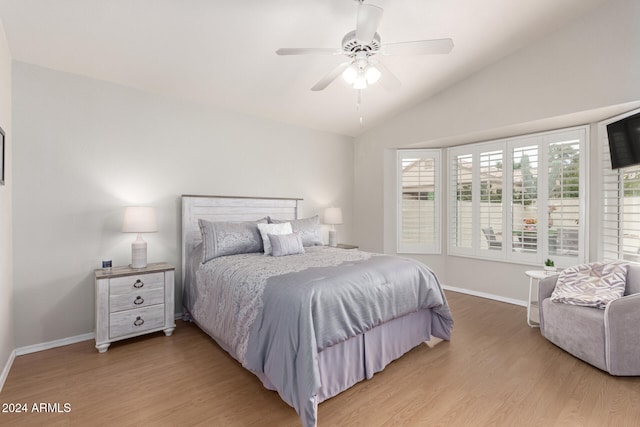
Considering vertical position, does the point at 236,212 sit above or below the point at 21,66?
below

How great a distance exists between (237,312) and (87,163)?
223 centimetres

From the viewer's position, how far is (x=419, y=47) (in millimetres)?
2389

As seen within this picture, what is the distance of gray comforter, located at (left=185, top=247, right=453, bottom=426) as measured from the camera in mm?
1917

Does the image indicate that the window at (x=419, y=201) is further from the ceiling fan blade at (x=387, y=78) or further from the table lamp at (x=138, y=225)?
the table lamp at (x=138, y=225)

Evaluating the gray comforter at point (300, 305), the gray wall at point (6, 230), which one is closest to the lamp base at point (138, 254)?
the gray comforter at point (300, 305)

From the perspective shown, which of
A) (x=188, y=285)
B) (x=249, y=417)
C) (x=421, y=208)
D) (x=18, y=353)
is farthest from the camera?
(x=421, y=208)

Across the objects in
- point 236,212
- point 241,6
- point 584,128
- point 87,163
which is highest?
point 241,6

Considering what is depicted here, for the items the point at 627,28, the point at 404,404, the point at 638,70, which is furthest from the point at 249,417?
the point at 627,28

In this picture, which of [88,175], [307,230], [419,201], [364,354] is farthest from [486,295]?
[88,175]

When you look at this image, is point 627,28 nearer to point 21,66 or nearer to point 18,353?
point 21,66

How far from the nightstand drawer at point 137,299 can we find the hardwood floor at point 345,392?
0.39 meters

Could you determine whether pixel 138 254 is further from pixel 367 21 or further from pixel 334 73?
pixel 367 21

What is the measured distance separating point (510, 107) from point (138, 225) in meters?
4.48

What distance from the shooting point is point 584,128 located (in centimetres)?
371
